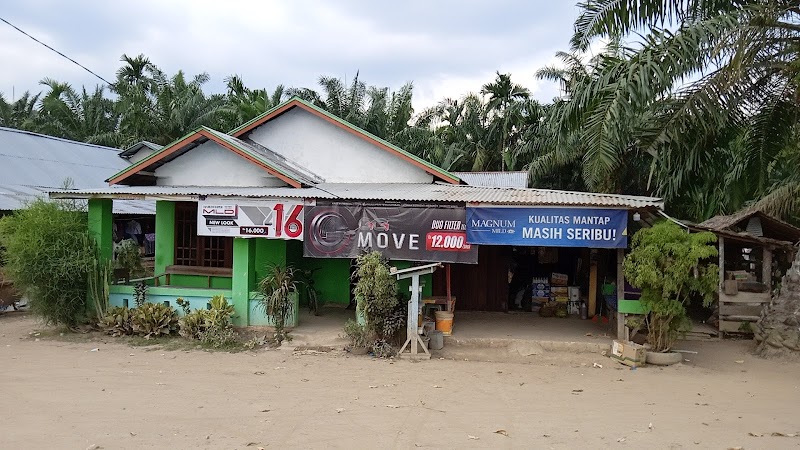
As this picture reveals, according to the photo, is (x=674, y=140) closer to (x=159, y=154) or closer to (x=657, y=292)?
(x=657, y=292)

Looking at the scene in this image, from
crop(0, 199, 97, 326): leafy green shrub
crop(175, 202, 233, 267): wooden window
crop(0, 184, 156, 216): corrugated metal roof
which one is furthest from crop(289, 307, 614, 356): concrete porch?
crop(0, 184, 156, 216): corrugated metal roof

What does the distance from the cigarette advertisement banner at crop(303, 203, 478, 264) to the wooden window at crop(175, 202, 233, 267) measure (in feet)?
10.6

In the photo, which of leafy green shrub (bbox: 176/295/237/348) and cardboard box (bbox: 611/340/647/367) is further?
leafy green shrub (bbox: 176/295/237/348)

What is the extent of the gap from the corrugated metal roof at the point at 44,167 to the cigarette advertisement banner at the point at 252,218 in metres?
6.55

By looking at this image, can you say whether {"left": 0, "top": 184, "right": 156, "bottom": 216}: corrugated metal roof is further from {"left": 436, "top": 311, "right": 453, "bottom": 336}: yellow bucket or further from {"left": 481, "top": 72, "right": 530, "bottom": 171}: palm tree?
{"left": 481, "top": 72, "right": 530, "bottom": 171}: palm tree

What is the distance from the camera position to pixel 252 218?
11188 mm

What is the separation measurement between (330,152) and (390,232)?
453cm

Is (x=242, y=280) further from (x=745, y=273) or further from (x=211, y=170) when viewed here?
(x=745, y=273)

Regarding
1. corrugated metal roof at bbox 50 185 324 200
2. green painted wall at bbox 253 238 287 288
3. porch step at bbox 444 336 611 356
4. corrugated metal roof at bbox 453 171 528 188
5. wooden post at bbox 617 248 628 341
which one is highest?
corrugated metal roof at bbox 453 171 528 188

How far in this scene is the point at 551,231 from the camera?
10320mm

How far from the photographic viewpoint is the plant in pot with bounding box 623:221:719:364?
9.27m

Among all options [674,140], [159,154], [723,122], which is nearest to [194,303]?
[159,154]

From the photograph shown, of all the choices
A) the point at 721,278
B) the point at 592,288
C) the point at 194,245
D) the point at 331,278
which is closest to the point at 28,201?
the point at 194,245

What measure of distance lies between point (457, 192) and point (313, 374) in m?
4.74
